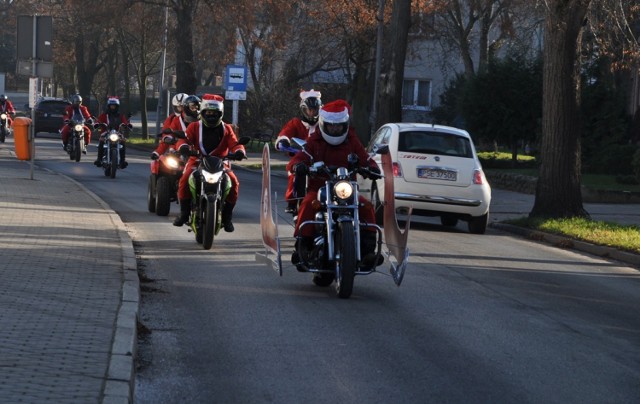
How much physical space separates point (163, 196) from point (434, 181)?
13.4 ft

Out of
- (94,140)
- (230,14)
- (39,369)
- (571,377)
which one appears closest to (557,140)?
(571,377)

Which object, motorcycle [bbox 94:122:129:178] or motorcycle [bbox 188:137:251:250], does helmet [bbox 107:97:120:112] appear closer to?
motorcycle [bbox 94:122:129:178]

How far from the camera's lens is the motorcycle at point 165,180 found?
57.2 ft

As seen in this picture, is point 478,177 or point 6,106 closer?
point 478,177

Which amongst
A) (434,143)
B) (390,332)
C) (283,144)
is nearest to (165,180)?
(434,143)

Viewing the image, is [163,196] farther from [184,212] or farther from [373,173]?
[373,173]

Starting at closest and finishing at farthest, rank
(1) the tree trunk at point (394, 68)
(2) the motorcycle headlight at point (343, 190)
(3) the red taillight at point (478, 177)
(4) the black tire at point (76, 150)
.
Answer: (2) the motorcycle headlight at point (343, 190) → (3) the red taillight at point (478, 177) → (1) the tree trunk at point (394, 68) → (4) the black tire at point (76, 150)

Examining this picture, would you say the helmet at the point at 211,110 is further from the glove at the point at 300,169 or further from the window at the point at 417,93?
the window at the point at 417,93

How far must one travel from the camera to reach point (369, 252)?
36.2 feet

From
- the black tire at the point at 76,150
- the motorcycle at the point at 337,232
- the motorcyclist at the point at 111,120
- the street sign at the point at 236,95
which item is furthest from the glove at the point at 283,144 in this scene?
the street sign at the point at 236,95

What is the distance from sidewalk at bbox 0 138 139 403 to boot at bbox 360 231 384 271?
1.97 meters

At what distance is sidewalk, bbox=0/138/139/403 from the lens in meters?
6.49

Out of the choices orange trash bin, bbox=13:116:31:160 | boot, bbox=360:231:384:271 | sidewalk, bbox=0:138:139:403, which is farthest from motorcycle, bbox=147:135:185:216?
orange trash bin, bbox=13:116:31:160

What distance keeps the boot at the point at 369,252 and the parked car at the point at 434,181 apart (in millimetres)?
7587
